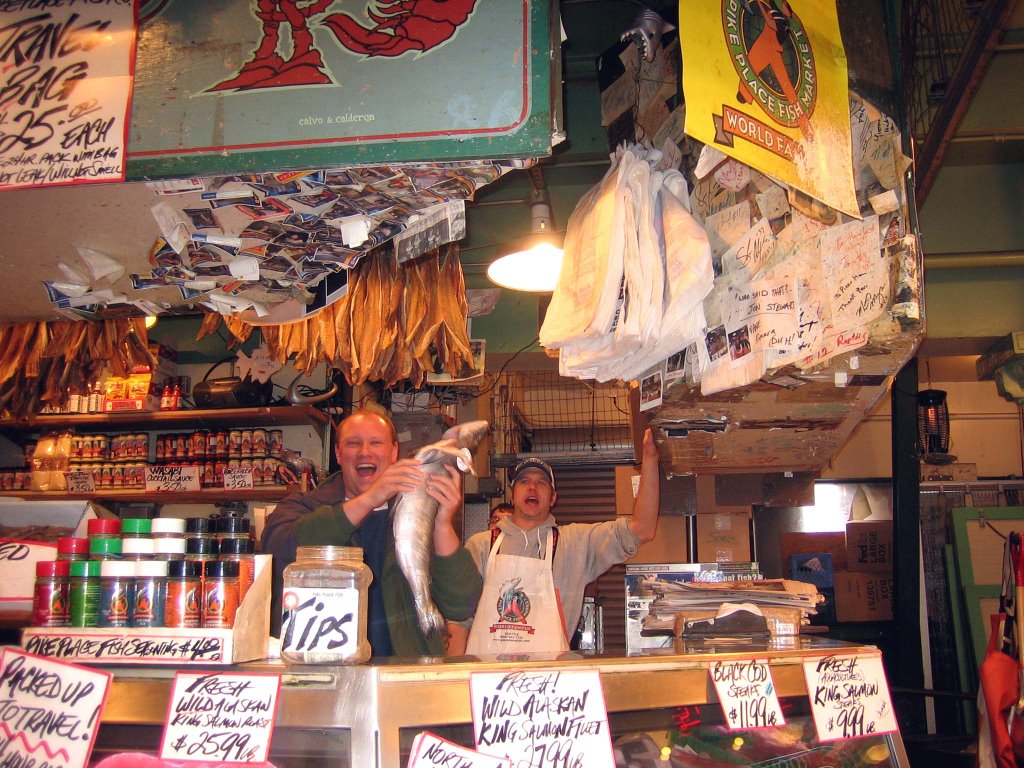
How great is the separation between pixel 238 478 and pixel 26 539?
3.35 meters

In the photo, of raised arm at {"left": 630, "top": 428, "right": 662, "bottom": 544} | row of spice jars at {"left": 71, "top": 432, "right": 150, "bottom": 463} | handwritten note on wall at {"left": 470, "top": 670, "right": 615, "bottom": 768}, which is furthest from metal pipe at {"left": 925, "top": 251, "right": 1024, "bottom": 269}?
row of spice jars at {"left": 71, "top": 432, "right": 150, "bottom": 463}

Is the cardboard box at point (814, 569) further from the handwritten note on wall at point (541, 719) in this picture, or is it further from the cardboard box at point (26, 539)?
the handwritten note on wall at point (541, 719)

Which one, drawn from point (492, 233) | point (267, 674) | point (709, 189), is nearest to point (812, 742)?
point (267, 674)

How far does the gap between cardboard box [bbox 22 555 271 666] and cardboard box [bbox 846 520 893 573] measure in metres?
5.85

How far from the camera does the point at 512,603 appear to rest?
398 centimetres

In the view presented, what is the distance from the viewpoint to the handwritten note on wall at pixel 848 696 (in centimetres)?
171

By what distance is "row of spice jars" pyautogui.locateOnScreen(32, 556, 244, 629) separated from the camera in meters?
1.51

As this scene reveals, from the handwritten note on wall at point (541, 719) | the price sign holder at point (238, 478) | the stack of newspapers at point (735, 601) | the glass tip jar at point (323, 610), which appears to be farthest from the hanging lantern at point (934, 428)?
the glass tip jar at point (323, 610)

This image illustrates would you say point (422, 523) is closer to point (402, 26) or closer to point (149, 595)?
point (149, 595)

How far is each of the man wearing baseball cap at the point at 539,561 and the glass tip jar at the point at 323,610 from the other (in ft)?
7.25

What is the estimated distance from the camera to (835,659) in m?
1.79

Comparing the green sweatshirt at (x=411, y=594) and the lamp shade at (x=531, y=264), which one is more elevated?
the lamp shade at (x=531, y=264)

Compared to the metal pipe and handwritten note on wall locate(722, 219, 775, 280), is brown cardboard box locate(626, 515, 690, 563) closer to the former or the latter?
the metal pipe

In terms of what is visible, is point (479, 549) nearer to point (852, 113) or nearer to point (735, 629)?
point (735, 629)
